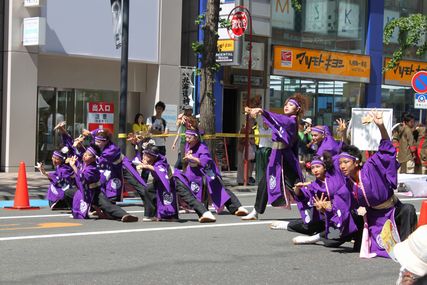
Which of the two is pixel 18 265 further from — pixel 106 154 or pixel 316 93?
pixel 316 93

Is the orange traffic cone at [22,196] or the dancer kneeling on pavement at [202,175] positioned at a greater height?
the dancer kneeling on pavement at [202,175]

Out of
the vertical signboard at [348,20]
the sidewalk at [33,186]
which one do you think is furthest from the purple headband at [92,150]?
the vertical signboard at [348,20]

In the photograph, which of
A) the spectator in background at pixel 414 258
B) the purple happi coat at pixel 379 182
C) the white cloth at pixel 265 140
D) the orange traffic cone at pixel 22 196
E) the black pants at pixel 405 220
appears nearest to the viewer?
the spectator in background at pixel 414 258

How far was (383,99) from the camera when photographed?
94.9ft

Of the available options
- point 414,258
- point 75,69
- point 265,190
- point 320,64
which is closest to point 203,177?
point 265,190

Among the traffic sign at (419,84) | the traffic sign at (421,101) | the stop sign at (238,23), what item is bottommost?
the traffic sign at (421,101)

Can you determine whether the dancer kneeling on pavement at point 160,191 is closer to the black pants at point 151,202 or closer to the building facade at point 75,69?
the black pants at point 151,202

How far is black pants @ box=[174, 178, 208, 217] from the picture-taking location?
11.3m

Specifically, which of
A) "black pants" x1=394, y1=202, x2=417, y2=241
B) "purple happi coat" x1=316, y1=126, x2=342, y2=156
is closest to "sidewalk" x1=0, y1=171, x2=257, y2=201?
"purple happi coat" x1=316, y1=126, x2=342, y2=156

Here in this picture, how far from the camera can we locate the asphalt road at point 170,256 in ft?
23.7

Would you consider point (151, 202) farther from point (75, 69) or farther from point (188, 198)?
point (75, 69)

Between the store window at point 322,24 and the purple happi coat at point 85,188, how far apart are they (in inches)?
541

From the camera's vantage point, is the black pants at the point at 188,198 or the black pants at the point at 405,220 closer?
the black pants at the point at 405,220

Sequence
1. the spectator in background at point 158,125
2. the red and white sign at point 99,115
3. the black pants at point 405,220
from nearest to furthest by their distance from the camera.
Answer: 1. the black pants at point 405,220
2. the spectator in background at point 158,125
3. the red and white sign at point 99,115
